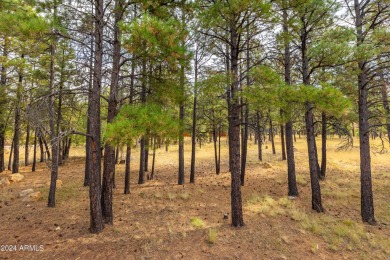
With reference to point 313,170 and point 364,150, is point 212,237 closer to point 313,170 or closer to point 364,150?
point 313,170

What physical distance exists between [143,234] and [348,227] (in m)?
7.12

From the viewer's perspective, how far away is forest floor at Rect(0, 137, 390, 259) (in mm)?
5875

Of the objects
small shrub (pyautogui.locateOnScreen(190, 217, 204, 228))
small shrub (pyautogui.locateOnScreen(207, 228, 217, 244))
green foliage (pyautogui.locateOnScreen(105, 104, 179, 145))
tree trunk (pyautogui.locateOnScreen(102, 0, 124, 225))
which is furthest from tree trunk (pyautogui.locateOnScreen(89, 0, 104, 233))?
small shrub (pyautogui.locateOnScreen(207, 228, 217, 244))

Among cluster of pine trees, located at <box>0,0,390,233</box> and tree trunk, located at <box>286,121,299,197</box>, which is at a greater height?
cluster of pine trees, located at <box>0,0,390,233</box>

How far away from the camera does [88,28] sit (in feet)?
21.9

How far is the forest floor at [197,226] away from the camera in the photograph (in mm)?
5875

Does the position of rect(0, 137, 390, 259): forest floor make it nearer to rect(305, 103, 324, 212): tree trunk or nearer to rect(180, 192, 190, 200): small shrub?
rect(180, 192, 190, 200): small shrub

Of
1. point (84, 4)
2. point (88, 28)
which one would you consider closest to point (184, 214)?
point (88, 28)

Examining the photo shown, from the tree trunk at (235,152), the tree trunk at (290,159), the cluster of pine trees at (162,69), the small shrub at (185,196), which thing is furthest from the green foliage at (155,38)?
the tree trunk at (290,159)

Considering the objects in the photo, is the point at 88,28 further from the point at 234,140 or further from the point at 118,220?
the point at 118,220

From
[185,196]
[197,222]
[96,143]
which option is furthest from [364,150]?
[96,143]

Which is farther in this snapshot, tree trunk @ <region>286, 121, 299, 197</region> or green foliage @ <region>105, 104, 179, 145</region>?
tree trunk @ <region>286, 121, 299, 197</region>

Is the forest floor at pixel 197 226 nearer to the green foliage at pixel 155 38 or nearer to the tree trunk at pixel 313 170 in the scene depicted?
the tree trunk at pixel 313 170

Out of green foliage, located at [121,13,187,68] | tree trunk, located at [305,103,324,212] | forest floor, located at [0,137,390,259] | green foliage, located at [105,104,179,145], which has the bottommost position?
forest floor, located at [0,137,390,259]
